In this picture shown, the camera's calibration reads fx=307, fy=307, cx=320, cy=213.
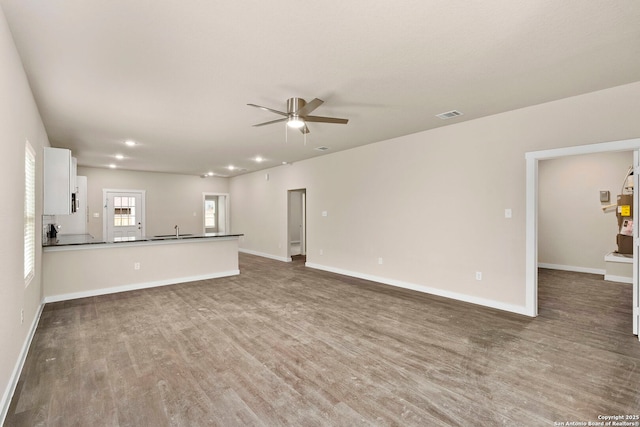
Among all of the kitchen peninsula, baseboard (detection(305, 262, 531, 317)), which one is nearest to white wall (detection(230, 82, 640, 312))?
baseboard (detection(305, 262, 531, 317))

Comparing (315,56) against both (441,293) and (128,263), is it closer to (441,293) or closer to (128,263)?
(441,293)

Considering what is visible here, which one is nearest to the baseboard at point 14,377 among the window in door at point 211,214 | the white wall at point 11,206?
the white wall at point 11,206

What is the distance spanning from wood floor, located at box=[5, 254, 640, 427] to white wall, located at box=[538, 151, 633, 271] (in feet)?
6.70

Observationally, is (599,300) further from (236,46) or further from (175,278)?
(175,278)

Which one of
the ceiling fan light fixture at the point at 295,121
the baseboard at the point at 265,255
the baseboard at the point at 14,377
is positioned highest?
the ceiling fan light fixture at the point at 295,121

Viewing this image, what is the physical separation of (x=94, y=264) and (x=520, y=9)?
236 inches

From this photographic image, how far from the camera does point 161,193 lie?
368 inches

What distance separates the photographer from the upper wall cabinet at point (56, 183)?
389 cm

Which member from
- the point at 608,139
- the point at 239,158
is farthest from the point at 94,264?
the point at 608,139

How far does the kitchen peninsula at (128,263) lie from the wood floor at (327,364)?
1.33 feet

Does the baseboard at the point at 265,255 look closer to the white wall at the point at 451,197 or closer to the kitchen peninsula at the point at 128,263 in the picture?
the white wall at the point at 451,197

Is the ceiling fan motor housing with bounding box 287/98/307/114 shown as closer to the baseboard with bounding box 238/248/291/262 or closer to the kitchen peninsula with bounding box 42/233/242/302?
the kitchen peninsula with bounding box 42/233/242/302

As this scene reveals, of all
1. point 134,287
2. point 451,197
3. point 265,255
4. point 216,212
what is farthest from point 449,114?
point 216,212

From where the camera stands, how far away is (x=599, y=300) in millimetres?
4312
